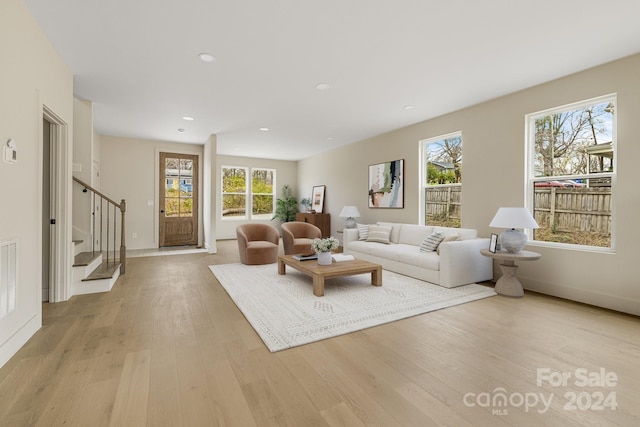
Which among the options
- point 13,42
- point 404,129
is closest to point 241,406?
point 13,42

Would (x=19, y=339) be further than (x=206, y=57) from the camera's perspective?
No

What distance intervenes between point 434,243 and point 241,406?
361cm

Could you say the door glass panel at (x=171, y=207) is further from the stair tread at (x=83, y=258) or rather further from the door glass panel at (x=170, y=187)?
the stair tread at (x=83, y=258)

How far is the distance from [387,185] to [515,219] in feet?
9.76

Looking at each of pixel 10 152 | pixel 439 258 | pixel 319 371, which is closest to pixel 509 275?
pixel 439 258

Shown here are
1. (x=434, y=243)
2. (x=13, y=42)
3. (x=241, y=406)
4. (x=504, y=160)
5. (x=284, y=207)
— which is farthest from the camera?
(x=284, y=207)

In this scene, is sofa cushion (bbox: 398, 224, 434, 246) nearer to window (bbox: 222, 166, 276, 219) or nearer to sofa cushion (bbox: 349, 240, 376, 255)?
sofa cushion (bbox: 349, 240, 376, 255)

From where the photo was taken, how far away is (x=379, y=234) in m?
5.59

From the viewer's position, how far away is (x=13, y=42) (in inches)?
85.4

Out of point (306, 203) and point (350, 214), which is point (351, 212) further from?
point (306, 203)

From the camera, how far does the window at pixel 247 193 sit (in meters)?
9.14

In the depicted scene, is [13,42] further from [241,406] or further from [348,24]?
[241,406]

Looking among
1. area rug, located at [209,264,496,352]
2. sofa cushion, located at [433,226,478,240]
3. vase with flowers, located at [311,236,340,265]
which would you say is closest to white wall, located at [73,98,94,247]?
area rug, located at [209,264,496,352]

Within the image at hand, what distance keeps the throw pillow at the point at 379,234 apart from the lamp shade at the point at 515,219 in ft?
7.15
